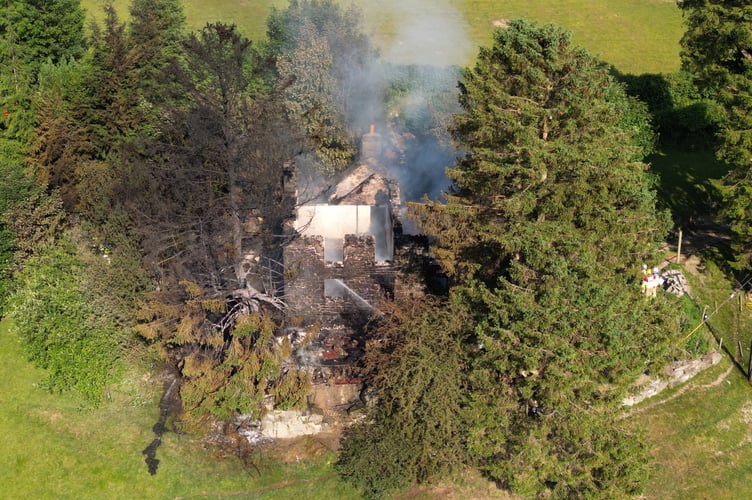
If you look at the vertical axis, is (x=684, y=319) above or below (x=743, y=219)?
below

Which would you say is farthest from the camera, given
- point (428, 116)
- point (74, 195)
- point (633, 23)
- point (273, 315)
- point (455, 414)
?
point (633, 23)

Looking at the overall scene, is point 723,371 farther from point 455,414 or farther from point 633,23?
point 633,23

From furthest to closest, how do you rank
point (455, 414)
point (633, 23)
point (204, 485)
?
point (633, 23) < point (204, 485) < point (455, 414)

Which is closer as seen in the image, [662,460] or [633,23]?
[662,460]

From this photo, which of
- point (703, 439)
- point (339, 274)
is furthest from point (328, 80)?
point (703, 439)

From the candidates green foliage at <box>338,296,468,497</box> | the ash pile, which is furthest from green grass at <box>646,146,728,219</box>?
green foliage at <box>338,296,468,497</box>

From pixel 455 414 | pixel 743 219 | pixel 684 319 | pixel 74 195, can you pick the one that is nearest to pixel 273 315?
pixel 455 414

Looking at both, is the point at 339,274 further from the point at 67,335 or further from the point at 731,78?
the point at 731,78
